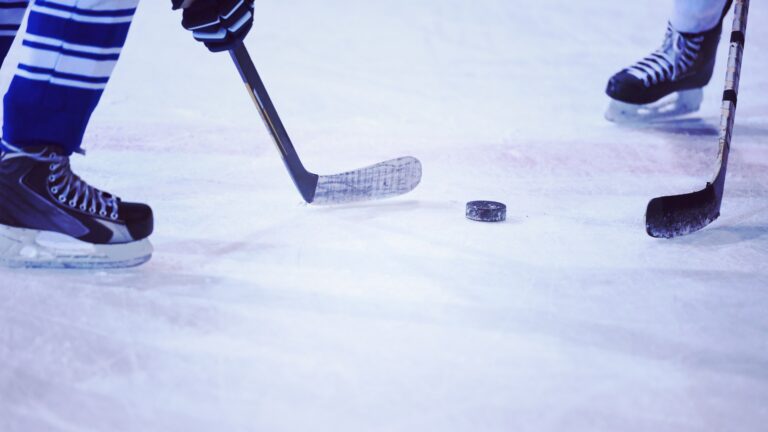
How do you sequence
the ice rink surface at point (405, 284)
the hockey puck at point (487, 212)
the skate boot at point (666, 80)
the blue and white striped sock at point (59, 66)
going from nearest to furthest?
the ice rink surface at point (405, 284), the blue and white striped sock at point (59, 66), the hockey puck at point (487, 212), the skate boot at point (666, 80)

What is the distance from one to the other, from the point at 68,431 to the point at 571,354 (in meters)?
0.59

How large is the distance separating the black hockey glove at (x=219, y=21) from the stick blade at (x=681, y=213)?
0.75 meters

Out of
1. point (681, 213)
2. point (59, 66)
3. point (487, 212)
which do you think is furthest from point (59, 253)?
point (681, 213)

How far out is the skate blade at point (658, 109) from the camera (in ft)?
8.36

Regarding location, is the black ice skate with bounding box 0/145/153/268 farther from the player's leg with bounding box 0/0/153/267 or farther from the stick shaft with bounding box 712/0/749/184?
the stick shaft with bounding box 712/0/749/184

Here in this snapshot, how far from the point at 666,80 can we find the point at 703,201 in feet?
3.35

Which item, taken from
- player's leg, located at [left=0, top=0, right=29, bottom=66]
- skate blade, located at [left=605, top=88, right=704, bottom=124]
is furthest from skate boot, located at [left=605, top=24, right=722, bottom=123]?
player's leg, located at [left=0, top=0, right=29, bottom=66]

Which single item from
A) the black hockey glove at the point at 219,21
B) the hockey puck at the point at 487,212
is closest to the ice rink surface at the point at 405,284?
the hockey puck at the point at 487,212

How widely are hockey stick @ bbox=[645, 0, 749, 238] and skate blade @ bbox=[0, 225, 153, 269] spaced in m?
0.86

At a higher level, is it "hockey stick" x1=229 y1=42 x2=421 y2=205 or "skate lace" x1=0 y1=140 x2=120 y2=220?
"skate lace" x1=0 y1=140 x2=120 y2=220

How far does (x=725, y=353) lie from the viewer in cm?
114

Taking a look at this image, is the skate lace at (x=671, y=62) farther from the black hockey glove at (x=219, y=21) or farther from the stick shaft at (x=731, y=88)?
the black hockey glove at (x=219, y=21)

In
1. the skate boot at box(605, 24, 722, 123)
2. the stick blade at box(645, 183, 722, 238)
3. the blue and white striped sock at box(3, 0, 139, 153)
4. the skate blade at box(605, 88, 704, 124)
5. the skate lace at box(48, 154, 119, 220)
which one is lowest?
the skate blade at box(605, 88, 704, 124)

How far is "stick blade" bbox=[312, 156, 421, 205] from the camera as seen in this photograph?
1.76 m
